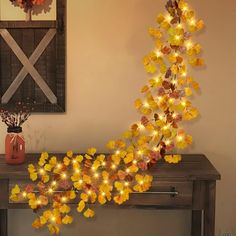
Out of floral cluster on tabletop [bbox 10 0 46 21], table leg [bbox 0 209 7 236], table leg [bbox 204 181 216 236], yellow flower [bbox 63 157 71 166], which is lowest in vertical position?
table leg [bbox 0 209 7 236]

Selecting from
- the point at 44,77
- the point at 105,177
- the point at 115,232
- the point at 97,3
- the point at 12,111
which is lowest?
the point at 115,232

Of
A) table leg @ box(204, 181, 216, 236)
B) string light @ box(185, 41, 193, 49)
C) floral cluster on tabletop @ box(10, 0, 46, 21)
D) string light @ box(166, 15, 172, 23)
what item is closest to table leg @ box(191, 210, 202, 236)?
table leg @ box(204, 181, 216, 236)

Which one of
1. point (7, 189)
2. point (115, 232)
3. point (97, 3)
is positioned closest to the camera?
point (7, 189)

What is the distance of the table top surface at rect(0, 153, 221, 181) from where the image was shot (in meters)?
2.11

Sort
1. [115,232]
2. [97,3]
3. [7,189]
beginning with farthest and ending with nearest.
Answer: [115,232] < [97,3] < [7,189]

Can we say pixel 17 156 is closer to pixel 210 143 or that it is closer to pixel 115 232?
pixel 115 232

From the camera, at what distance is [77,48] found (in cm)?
249

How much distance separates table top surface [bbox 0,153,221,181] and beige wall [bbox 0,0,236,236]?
0.81ft

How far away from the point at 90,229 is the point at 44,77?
100 centimetres

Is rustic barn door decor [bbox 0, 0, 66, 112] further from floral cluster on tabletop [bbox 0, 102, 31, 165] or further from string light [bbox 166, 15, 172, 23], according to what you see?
string light [bbox 166, 15, 172, 23]

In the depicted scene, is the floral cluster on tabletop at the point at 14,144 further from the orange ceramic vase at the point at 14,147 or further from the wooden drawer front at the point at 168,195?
the wooden drawer front at the point at 168,195

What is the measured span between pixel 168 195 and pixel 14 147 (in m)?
0.87

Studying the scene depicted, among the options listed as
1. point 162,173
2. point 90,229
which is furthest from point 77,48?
point 90,229

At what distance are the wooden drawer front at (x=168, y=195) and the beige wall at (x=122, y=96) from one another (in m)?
0.48
